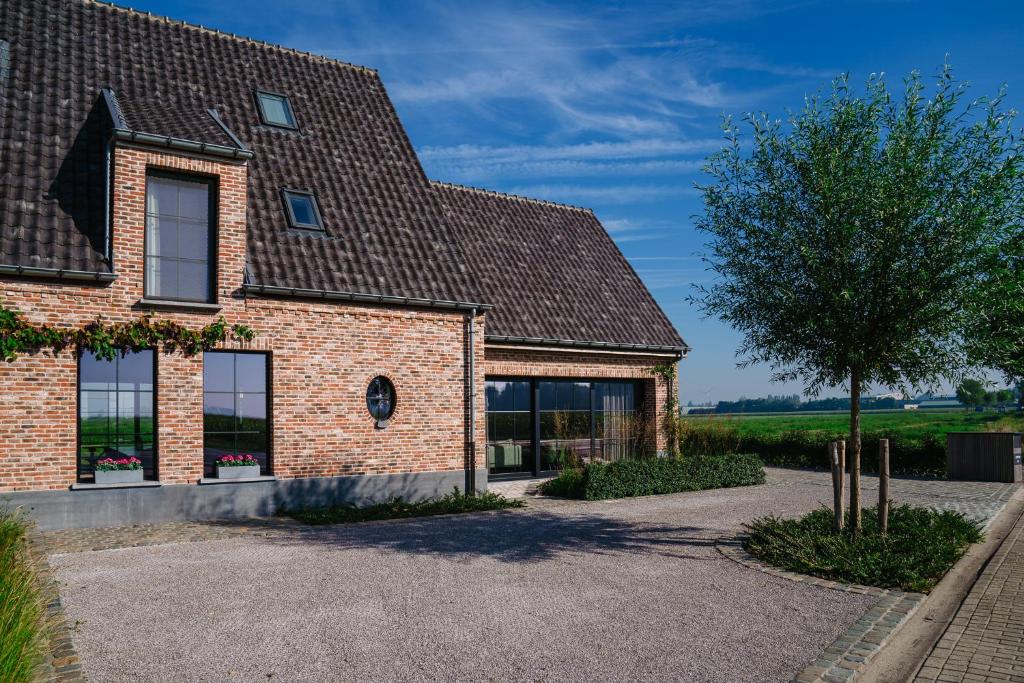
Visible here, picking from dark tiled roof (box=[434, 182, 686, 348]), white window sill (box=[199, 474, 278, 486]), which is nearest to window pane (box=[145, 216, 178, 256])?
white window sill (box=[199, 474, 278, 486])

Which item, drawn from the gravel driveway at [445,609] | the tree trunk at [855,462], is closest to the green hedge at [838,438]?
the tree trunk at [855,462]

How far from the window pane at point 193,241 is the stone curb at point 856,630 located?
9.41 meters

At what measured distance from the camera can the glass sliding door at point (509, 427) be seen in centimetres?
1695

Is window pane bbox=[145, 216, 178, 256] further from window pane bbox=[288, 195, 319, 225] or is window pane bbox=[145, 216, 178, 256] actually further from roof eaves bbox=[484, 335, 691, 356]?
roof eaves bbox=[484, 335, 691, 356]

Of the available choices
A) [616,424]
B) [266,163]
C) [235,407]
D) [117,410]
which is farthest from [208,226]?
[616,424]

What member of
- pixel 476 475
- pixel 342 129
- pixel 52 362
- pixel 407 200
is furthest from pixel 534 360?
pixel 52 362

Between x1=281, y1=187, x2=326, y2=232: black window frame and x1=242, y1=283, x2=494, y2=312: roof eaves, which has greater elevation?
x1=281, y1=187, x2=326, y2=232: black window frame

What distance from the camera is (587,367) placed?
58.7 feet

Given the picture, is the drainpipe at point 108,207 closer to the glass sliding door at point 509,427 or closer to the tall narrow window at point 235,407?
the tall narrow window at point 235,407

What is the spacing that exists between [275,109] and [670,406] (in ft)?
38.0

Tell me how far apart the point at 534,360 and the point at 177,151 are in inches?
329

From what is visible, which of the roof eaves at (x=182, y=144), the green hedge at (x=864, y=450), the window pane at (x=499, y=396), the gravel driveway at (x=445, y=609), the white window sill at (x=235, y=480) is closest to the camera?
the gravel driveway at (x=445, y=609)

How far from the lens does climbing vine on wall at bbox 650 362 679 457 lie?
19200mm

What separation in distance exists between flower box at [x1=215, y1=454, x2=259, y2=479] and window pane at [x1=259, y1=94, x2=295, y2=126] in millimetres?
6867
